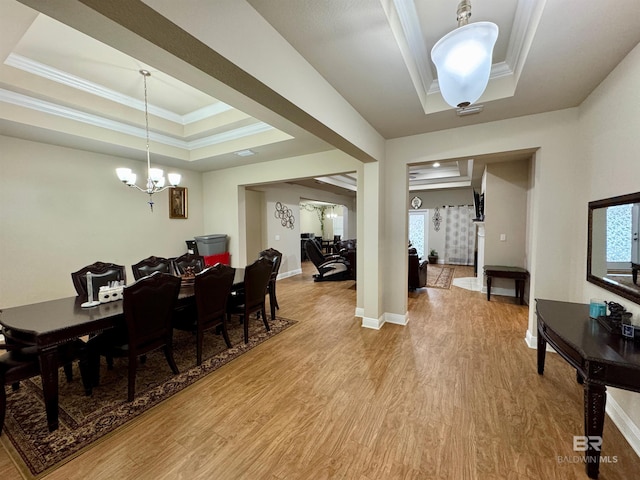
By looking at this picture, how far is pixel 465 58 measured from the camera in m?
1.26

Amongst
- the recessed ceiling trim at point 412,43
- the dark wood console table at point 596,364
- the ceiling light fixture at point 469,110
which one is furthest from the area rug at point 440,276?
the recessed ceiling trim at point 412,43

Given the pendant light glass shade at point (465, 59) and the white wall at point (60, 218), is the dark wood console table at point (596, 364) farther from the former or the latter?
the white wall at point (60, 218)

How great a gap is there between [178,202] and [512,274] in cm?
636

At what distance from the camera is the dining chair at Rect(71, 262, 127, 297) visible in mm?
2742

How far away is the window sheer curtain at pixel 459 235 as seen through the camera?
27.5 ft

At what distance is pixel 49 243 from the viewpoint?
11.5ft

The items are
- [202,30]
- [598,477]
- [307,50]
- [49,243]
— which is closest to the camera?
[202,30]

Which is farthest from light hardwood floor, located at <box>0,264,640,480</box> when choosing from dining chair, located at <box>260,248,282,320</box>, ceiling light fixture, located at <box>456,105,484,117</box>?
ceiling light fixture, located at <box>456,105,484,117</box>

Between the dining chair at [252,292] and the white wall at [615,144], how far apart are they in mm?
3223

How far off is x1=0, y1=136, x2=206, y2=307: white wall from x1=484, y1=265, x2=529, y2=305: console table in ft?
20.4

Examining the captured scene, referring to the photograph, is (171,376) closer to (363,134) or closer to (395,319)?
(395,319)

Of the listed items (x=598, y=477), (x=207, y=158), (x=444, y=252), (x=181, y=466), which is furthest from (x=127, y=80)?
(x=444, y=252)

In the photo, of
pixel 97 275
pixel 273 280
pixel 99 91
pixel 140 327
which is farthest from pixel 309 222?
pixel 140 327

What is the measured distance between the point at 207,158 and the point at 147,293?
305 centimetres
